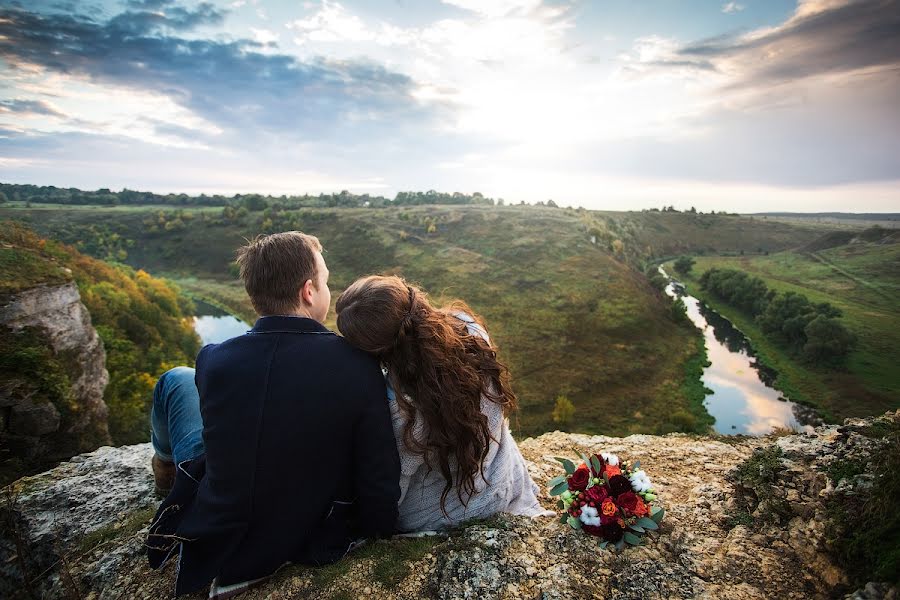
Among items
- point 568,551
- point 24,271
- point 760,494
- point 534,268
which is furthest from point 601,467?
point 534,268

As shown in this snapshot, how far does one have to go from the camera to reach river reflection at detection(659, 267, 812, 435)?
22.5 metres

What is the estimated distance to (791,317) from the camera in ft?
79.8

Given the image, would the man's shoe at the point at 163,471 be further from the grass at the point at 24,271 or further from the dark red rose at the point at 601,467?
the grass at the point at 24,271

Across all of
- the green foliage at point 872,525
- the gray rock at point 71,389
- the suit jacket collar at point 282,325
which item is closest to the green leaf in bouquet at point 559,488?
the green foliage at point 872,525

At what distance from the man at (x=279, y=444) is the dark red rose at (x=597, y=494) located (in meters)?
1.79

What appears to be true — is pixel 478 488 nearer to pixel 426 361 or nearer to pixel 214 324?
pixel 426 361

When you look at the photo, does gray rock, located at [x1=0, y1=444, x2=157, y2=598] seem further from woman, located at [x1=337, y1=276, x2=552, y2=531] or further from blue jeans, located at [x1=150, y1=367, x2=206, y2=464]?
woman, located at [x1=337, y1=276, x2=552, y2=531]

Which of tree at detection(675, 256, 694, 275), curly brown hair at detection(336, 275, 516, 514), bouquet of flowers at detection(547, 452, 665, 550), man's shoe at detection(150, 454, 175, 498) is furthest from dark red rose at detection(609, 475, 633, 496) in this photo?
tree at detection(675, 256, 694, 275)

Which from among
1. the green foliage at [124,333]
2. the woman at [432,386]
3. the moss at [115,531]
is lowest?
the green foliage at [124,333]

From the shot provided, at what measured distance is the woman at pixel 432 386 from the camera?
2557 mm

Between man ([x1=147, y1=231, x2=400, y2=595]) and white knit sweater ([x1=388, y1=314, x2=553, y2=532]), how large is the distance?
33cm

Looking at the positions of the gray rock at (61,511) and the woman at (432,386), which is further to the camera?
the gray rock at (61,511)

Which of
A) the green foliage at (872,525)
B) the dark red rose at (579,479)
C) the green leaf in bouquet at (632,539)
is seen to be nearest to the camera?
the green foliage at (872,525)

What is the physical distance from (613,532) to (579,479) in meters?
0.48
